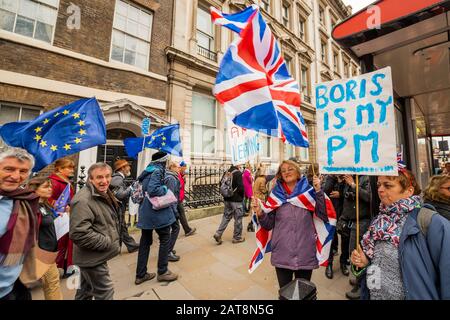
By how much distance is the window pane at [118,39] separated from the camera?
7516 millimetres

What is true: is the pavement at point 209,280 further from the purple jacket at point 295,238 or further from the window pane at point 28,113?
the window pane at point 28,113

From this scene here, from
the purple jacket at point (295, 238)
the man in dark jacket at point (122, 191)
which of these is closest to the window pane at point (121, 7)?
the man in dark jacket at point (122, 191)

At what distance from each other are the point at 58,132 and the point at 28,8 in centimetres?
619

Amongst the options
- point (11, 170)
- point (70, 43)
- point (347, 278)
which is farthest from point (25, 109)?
point (347, 278)

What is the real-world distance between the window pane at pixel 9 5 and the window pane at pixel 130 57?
294cm

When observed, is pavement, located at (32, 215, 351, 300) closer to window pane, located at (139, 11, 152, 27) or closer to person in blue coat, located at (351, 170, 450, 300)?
person in blue coat, located at (351, 170, 450, 300)

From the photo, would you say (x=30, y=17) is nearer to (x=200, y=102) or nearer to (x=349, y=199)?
(x=200, y=102)

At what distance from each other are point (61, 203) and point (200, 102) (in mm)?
7930

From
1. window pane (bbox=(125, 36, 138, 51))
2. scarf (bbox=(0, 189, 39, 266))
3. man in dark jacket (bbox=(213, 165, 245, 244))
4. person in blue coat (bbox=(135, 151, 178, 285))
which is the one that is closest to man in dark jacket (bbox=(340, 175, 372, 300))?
man in dark jacket (bbox=(213, 165, 245, 244))

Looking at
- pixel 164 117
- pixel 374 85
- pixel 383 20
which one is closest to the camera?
pixel 374 85

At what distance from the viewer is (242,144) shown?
3.34 meters

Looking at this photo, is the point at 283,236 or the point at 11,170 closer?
the point at 11,170

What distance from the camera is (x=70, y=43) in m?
6.53

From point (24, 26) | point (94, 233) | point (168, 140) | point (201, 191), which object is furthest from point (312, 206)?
point (24, 26)
